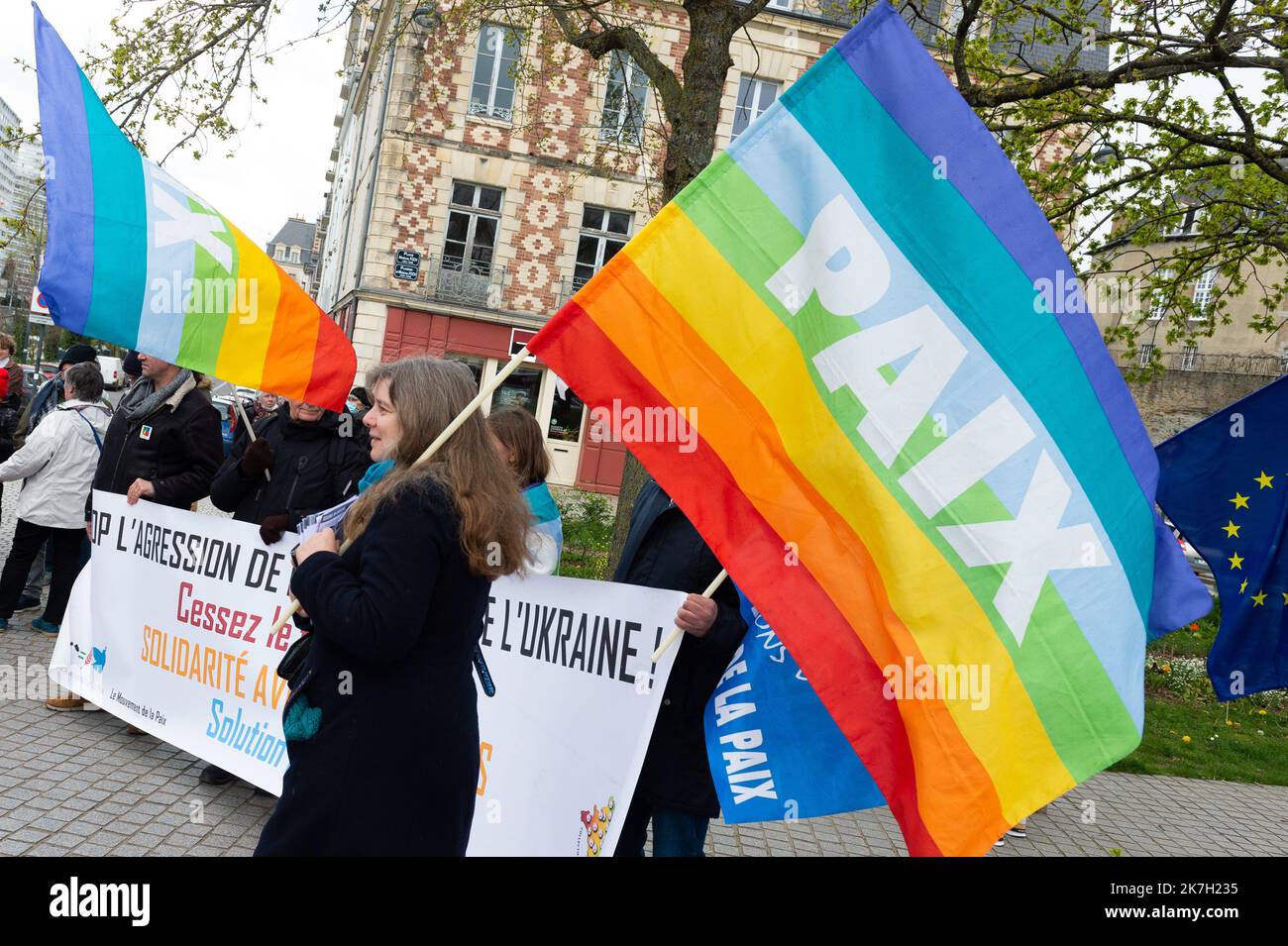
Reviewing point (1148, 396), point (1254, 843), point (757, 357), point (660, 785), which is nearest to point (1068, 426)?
point (757, 357)

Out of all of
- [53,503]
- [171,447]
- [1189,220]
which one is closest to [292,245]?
[1189,220]

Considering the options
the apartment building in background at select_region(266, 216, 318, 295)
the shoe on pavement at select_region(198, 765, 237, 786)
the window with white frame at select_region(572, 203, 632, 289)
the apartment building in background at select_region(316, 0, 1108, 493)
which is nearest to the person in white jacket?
the shoe on pavement at select_region(198, 765, 237, 786)

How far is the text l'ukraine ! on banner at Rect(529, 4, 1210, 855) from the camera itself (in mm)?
2781

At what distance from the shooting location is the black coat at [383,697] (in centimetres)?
264

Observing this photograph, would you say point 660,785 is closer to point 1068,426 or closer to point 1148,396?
point 1068,426

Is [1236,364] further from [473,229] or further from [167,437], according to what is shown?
[167,437]

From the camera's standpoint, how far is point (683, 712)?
3.81 m

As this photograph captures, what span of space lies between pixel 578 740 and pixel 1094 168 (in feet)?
32.1

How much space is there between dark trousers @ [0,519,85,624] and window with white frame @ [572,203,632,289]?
71.1 feet

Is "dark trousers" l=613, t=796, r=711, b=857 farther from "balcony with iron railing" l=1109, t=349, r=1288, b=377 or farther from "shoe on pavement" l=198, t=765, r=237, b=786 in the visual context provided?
"balcony with iron railing" l=1109, t=349, r=1288, b=377

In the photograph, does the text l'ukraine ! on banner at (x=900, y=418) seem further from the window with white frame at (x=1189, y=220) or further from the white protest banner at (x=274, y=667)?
the window with white frame at (x=1189, y=220)

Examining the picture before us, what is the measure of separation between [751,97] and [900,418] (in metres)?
27.3

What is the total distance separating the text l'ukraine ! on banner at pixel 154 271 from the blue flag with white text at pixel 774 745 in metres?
2.45
